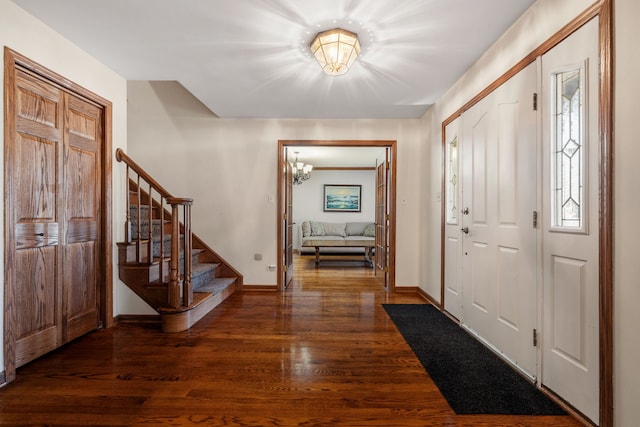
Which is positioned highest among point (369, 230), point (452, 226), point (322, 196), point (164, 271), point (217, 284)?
point (322, 196)

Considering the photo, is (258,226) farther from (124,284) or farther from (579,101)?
(579,101)

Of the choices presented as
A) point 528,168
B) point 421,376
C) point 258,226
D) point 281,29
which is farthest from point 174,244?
point 528,168

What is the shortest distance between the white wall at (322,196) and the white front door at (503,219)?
595 cm

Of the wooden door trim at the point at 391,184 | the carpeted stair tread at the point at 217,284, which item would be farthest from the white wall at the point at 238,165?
the carpeted stair tread at the point at 217,284

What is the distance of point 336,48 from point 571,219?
71.0 inches

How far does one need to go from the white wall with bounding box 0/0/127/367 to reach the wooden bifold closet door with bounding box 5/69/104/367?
0.14 meters

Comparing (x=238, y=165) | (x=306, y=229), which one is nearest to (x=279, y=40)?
(x=238, y=165)

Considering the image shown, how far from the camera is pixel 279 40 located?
2.46 meters

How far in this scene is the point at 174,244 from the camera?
2.86 metres

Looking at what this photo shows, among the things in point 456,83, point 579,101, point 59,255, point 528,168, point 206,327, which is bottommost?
point 206,327

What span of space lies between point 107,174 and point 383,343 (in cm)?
275

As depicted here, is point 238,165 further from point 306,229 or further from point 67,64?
point 306,229

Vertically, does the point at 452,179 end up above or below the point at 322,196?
below

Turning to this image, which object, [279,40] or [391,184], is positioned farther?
[391,184]
